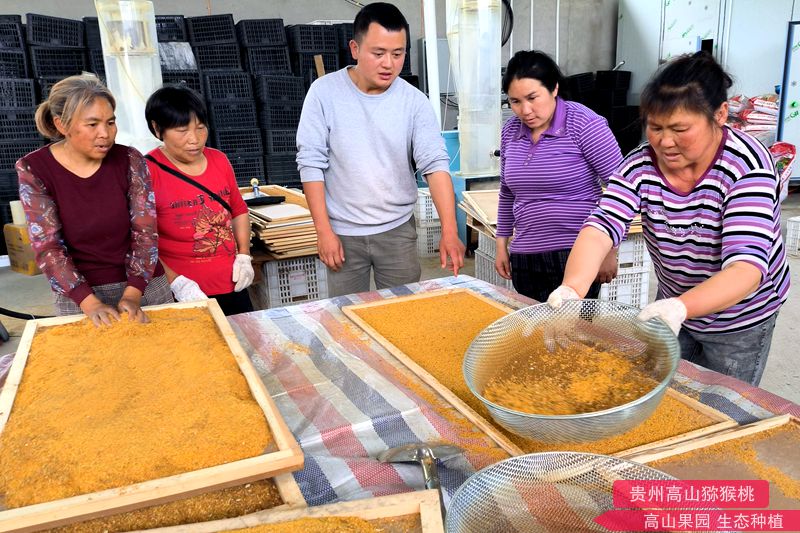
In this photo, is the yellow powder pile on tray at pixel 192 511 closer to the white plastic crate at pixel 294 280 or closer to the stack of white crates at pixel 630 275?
the white plastic crate at pixel 294 280

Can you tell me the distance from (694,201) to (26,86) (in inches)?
234

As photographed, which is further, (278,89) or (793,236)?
(278,89)

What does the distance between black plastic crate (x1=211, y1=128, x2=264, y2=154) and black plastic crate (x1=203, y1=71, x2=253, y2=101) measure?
35cm

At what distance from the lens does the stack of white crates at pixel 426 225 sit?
16.6 ft

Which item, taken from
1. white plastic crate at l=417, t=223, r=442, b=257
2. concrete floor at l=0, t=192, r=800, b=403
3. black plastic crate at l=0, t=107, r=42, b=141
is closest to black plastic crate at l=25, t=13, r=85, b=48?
black plastic crate at l=0, t=107, r=42, b=141

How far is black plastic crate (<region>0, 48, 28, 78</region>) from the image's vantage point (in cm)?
536

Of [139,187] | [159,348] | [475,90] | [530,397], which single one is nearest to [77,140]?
[139,187]

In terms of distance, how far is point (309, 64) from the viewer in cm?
654

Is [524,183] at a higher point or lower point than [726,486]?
higher

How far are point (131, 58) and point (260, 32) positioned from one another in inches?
80.7

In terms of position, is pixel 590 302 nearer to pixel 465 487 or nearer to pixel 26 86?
pixel 465 487

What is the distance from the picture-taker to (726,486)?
3.00ft

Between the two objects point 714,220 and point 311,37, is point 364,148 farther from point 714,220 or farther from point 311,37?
point 311,37

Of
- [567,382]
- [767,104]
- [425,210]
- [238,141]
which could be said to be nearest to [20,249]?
[238,141]
